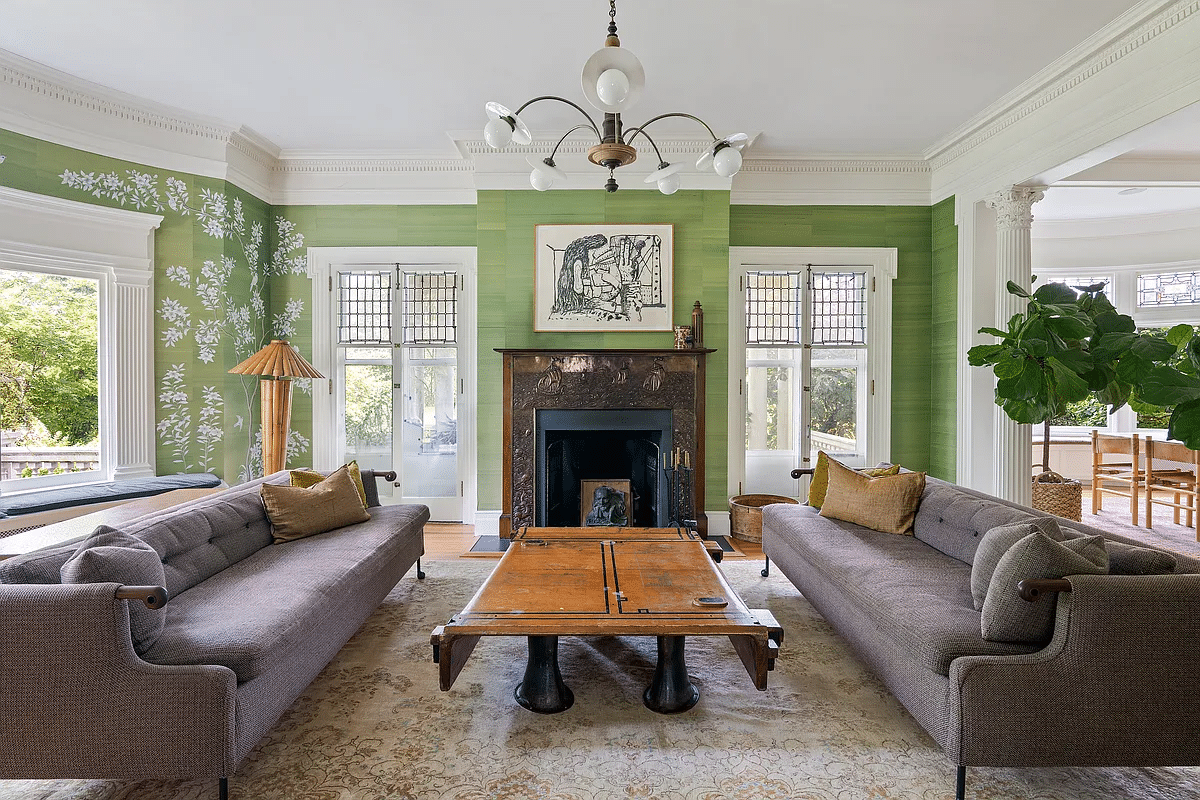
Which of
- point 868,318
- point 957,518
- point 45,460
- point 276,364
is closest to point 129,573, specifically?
point 276,364

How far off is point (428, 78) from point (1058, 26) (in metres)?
3.43

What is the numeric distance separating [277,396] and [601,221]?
2.74 meters

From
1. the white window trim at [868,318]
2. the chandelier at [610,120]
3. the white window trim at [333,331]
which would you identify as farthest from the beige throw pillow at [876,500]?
the white window trim at [333,331]

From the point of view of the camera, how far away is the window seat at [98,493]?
11.1 feet

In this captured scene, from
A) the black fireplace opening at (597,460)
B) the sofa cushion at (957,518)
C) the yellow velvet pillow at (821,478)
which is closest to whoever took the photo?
the sofa cushion at (957,518)

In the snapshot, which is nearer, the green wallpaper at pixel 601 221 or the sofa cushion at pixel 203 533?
the sofa cushion at pixel 203 533

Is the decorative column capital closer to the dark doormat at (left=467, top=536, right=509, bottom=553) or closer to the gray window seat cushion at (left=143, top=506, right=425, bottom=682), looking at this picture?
the dark doormat at (left=467, top=536, right=509, bottom=553)

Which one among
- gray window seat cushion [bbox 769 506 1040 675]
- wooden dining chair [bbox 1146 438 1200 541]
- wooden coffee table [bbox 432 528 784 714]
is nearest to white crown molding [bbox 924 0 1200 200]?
gray window seat cushion [bbox 769 506 1040 675]

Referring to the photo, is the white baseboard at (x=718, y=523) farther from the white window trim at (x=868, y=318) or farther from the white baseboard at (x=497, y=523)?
the white window trim at (x=868, y=318)

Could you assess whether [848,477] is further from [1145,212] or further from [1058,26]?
[1145,212]

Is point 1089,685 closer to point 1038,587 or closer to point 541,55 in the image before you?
point 1038,587

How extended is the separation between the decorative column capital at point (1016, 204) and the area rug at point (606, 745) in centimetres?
327

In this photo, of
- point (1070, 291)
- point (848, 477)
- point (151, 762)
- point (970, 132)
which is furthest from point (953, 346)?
point (151, 762)

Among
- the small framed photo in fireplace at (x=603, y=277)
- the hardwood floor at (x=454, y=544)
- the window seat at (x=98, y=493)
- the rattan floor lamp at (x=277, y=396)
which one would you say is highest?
Result: the small framed photo in fireplace at (x=603, y=277)
